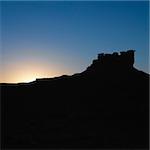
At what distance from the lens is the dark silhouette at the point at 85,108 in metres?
55.3

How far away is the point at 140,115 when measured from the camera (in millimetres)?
69312

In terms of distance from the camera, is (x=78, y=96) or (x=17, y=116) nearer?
(x=17, y=116)

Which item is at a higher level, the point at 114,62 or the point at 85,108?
the point at 114,62

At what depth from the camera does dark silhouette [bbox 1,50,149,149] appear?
55.3 metres

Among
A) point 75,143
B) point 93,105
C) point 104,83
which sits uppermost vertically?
point 104,83

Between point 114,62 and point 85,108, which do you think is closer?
point 85,108

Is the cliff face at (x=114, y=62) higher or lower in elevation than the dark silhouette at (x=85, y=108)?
higher

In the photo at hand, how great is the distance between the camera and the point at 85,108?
7088cm

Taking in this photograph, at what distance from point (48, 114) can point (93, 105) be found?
9377mm

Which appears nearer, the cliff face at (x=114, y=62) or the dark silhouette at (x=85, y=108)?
the dark silhouette at (x=85, y=108)

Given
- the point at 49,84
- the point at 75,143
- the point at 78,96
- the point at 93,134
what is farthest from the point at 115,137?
the point at 49,84

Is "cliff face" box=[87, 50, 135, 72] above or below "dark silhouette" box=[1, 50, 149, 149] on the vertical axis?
above

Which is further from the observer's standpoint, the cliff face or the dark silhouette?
the cliff face

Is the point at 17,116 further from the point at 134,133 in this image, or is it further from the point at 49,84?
the point at 134,133
